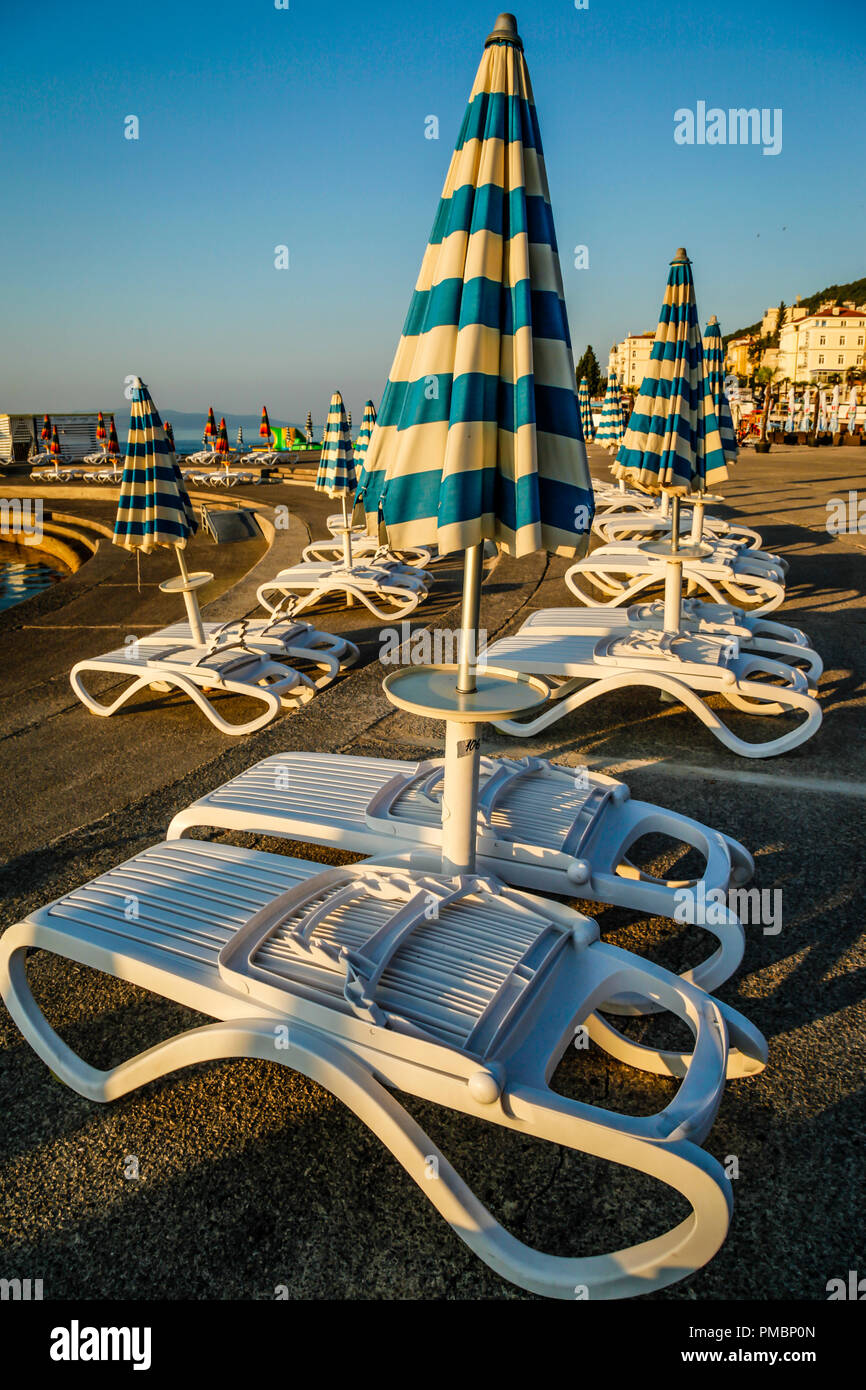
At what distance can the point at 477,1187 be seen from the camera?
236 centimetres

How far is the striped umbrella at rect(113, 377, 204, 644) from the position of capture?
6.27m

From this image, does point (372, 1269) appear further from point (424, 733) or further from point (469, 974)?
point (424, 733)

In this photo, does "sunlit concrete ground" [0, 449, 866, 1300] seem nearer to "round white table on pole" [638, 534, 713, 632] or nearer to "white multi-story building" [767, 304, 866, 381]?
"round white table on pole" [638, 534, 713, 632]

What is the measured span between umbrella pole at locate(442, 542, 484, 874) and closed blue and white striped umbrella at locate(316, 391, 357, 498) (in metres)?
7.46

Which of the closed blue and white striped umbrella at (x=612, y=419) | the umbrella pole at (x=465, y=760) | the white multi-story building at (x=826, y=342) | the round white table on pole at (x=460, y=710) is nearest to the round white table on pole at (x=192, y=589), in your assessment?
the round white table on pole at (x=460, y=710)

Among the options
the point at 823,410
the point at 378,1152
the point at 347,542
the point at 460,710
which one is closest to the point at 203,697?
the point at 347,542

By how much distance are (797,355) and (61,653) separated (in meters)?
138

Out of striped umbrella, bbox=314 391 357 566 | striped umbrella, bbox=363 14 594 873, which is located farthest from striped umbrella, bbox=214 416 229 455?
striped umbrella, bbox=363 14 594 873

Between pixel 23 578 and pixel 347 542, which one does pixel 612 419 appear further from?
pixel 23 578

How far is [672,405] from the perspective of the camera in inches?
229

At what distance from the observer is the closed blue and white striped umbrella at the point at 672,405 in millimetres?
5867
